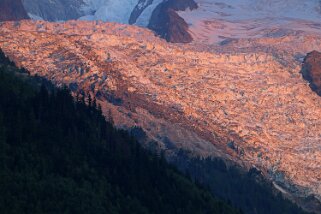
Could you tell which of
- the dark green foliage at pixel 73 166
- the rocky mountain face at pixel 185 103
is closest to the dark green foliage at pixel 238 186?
the rocky mountain face at pixel 185 103

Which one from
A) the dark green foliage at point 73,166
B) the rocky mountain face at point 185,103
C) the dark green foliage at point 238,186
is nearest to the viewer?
the dark green foliage at point 73,166

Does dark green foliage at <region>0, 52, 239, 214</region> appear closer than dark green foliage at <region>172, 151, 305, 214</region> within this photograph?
Yes

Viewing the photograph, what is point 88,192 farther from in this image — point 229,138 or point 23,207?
point 229,138

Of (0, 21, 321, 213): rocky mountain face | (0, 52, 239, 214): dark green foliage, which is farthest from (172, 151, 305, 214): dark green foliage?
(0, 52, 239, 214): dark green foliage

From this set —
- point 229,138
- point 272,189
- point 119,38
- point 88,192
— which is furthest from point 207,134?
point 88,192

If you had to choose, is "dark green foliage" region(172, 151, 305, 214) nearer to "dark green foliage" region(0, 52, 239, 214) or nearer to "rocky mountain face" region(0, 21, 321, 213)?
"rocky mountain face" region(0, 21, 321, 213)

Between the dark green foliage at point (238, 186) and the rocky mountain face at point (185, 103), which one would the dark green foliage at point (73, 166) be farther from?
the rocky mountain face at point (185, 103)
